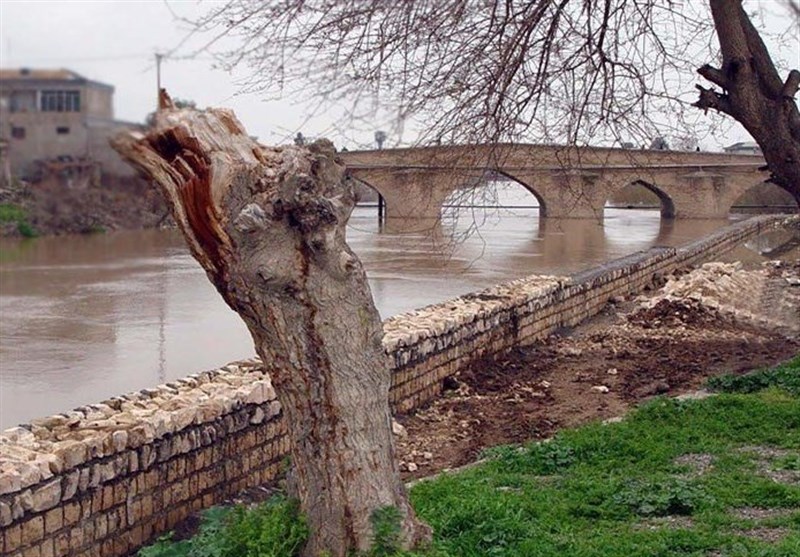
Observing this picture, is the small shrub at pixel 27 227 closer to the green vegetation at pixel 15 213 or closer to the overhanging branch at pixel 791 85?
the green vegetation at pixel 15 213

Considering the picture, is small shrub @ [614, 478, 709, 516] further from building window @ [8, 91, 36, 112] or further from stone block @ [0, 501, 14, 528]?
building window @ [8, 91, 36, 112]

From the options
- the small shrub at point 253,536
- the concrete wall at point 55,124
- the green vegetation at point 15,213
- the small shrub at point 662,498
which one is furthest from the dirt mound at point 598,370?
the concrete wall at point 55,124

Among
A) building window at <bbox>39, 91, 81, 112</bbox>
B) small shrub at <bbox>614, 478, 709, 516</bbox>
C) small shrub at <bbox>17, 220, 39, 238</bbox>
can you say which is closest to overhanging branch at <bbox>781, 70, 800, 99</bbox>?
small shrub at <bbox>614, 478, 709, 516</bbox>

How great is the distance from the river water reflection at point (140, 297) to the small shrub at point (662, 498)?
3.59 meters

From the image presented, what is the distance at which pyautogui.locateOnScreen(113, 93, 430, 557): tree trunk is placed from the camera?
3350 millimetres

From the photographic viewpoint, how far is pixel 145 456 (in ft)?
14.8

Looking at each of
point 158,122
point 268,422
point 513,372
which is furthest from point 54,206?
point 513,372

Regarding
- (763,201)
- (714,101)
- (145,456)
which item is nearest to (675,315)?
(714,101)

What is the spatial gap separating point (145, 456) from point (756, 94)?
488 centimetres

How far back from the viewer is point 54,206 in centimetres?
198

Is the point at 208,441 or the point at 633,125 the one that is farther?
the point at 633,125

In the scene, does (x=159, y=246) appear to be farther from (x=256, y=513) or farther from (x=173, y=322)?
(x=256, y=513)

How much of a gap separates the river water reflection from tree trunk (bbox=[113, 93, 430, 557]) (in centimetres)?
363

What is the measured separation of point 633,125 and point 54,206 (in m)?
6.36
